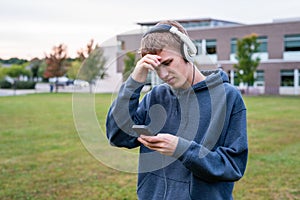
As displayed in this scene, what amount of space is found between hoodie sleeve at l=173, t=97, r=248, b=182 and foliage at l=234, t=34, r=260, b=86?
34.8 m

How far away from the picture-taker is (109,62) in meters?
2.16

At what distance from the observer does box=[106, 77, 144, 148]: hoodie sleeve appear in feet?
6.12

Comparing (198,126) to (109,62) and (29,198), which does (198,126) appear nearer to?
(109,62)

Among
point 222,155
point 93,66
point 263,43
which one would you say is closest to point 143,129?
point 222,155

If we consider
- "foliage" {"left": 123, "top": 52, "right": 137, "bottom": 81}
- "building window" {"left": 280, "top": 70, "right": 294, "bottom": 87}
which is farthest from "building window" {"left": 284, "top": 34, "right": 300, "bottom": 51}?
"foliage" {"left": 123, "top": 52, "right": 137, "bottom": 81}

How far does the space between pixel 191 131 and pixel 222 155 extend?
0.17 metres

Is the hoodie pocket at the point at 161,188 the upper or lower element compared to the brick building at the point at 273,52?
lower

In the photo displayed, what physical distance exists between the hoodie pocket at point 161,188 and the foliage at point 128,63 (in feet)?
1.59

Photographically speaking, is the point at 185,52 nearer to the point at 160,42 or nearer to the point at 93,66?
the point at 160,42

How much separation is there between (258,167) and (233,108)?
600 centimetres

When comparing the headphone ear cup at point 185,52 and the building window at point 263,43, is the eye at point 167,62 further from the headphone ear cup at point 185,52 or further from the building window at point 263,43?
the building window at point 263,43

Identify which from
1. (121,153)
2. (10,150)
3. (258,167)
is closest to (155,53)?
(121,153)

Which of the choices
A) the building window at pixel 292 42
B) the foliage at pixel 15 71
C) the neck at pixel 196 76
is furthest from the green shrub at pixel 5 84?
the neck at pixel 196 76

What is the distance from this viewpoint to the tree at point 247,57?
35.8m
